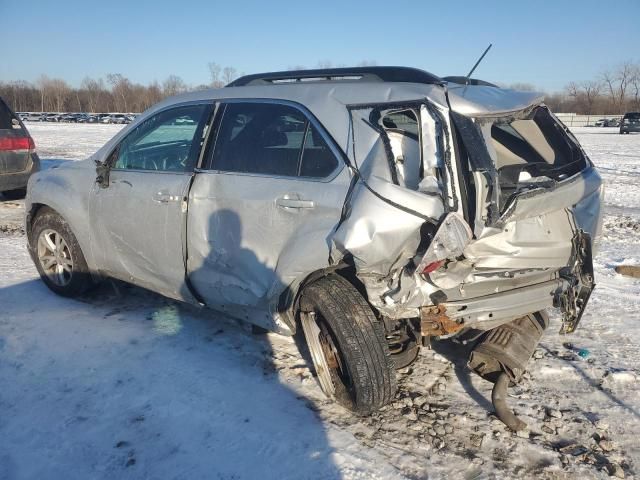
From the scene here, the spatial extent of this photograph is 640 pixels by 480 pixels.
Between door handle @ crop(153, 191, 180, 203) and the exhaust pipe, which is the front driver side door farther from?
the exhaust pipe

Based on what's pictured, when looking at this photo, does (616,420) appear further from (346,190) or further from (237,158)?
(237,158)

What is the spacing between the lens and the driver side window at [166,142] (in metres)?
3.86

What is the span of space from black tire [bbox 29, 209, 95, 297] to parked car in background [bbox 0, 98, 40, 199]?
418cm

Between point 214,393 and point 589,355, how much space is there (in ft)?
8.74

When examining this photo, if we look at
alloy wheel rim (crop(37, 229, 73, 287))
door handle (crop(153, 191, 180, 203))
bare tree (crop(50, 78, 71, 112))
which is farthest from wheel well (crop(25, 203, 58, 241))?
bare tree (crop(50, 78, 71, 112))

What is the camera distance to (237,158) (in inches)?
140

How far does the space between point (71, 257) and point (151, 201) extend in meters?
1.26

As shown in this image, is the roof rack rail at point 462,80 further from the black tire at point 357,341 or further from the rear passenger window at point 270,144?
the black tire at point 357,341

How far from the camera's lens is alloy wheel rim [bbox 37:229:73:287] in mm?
4777

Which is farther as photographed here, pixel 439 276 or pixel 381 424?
pixel 381 424

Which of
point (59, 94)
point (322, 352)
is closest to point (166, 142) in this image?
Answer: point (322, 352)

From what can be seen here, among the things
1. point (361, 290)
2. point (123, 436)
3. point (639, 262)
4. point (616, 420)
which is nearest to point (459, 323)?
point (361, 290)

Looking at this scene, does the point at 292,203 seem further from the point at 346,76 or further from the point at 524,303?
the point at 524,303

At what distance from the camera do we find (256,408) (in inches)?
126
